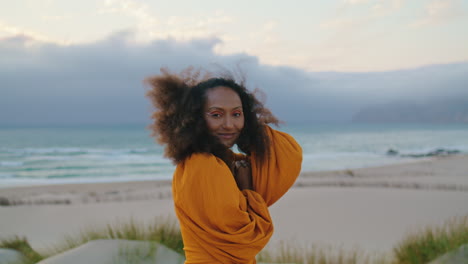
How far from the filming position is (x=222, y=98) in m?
1.89

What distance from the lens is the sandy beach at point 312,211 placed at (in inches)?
225

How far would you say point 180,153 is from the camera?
1.79 meters

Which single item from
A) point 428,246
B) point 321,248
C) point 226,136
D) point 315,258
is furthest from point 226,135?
point 428,246

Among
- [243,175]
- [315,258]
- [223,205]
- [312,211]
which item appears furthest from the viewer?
[312,211]

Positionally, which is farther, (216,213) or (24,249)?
(24,249)

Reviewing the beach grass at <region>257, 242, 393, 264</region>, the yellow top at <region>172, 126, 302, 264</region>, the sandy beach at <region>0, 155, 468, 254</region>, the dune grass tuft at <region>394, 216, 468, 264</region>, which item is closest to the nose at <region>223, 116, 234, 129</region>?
the yellow top at <region>172, 126, 302, 264</region>

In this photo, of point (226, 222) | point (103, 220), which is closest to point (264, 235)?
point (226, 222)

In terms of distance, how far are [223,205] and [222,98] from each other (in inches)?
21.7

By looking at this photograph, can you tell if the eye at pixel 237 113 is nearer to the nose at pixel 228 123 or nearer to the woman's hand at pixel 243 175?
the nose at pixel 228 123

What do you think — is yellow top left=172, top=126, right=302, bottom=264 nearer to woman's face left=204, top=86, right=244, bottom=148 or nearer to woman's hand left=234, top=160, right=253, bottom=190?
woman's hand left=234, top=160, right=253, bottom=190

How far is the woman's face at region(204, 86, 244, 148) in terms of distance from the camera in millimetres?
1879

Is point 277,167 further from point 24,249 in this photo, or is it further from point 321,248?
point 24,249

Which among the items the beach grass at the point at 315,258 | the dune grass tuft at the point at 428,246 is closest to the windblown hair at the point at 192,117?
the beach grass at the point at 315,258

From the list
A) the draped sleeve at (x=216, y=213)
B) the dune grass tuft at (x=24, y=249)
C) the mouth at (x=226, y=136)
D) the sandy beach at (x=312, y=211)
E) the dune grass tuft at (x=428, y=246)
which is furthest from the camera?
the sandy beach at (x=312, y=211)
